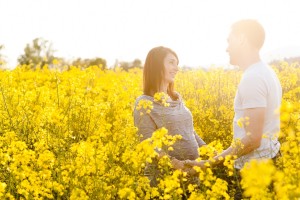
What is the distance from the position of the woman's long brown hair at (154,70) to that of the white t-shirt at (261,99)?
0.84 meters

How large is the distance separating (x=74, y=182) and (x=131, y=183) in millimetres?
365

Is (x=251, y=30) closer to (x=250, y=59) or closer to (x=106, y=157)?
(x=250, y=59)

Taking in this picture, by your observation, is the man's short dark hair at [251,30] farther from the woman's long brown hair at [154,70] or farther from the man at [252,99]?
the woman's long brown hair at [154,70]

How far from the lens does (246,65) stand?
319 centimetres

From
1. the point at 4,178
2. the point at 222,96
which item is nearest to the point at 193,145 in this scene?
the point at 4,178

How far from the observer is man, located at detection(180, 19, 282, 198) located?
9.91 ft

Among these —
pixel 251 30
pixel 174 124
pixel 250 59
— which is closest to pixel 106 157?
pixel 174 124

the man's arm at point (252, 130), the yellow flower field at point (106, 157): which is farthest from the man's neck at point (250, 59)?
the yellow flower field at point (106, 157)

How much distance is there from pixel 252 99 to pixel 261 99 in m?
0.05

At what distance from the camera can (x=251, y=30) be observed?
3115mm

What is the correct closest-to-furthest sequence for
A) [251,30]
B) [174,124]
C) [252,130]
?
[252,130]
[251,30]
[174,124]

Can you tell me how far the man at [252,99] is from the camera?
3020 millimetres

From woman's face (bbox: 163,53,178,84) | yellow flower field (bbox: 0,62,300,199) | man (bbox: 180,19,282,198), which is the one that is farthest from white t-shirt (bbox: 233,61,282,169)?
woman's face (bbox: 163,53,178,84)

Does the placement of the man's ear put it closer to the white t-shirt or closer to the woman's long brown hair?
the white t-shirt
